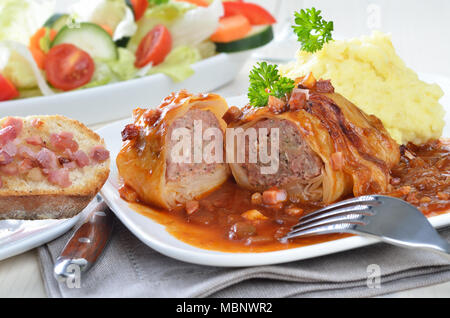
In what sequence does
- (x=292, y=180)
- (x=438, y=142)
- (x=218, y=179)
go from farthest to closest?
(x=438, y=142)
(x=218, y=179)
(x=292, y=180)

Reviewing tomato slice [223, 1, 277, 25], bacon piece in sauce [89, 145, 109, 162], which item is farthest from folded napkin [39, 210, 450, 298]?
tomato slice [223, 1, 277, 25]

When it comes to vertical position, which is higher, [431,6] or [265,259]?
[265,259]

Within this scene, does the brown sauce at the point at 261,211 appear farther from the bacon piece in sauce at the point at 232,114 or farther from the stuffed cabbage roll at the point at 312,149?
the bacon piece in sauce at the point at 232,114

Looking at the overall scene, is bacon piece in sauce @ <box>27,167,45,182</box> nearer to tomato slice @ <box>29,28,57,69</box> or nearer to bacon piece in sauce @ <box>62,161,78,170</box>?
bacon piece in sauce @ <box>62,161,78,170</box>

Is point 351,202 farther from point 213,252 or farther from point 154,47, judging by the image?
point 154,47

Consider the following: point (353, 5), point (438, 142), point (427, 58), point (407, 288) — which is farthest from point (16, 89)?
point (353, 5)

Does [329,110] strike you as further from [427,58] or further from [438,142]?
[427,58]

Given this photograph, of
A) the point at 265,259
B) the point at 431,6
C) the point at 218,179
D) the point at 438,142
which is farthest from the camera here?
the point at 431,6

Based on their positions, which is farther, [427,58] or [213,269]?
[427,58]
